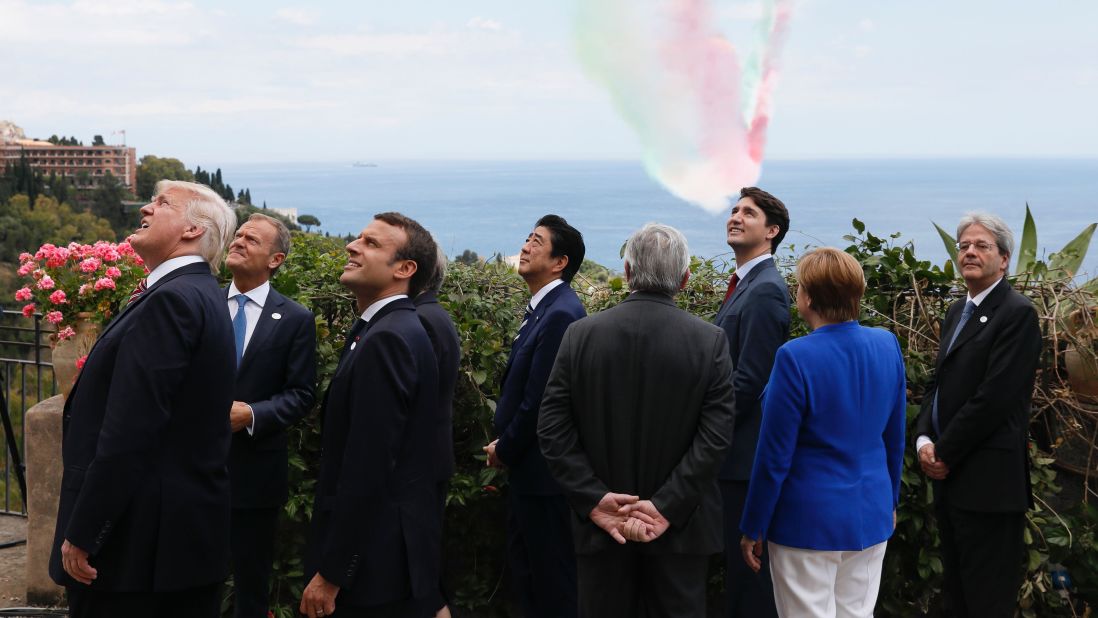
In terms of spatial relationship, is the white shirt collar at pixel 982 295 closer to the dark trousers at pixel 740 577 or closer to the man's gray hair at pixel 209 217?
the dark trousers at pixel 740 577

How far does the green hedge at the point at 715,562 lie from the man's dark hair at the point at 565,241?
0.65 meters

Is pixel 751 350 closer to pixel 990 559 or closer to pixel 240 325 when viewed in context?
pixel 990 559

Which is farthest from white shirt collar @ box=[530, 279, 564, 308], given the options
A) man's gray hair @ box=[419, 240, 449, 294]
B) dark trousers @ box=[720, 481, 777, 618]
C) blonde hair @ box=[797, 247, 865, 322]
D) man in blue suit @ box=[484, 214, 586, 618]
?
blonde hair @ box=[797, 247, 865, 322]

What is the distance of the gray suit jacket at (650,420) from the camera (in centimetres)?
309

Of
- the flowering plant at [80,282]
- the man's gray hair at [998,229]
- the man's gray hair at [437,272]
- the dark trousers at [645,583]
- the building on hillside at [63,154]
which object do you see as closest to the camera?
the dark trousers at [645,583]

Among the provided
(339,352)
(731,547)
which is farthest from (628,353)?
(339,352)

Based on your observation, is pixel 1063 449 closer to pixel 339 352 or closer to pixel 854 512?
pixel 854 512

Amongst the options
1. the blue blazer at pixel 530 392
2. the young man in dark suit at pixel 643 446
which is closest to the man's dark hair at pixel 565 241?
the blue blazer at pixel 530 392

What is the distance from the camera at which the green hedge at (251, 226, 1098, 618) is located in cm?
442

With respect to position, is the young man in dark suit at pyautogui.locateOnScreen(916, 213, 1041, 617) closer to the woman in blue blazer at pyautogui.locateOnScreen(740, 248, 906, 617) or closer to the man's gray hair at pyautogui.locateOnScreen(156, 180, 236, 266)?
the woman in blue blazer at pyautogui.locateOnScreen(740, 248, 906, 617)

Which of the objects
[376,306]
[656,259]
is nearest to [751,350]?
[656,259]

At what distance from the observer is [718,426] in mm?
3107

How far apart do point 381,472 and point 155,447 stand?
647mm

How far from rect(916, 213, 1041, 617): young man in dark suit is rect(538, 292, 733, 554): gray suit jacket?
130 cm
